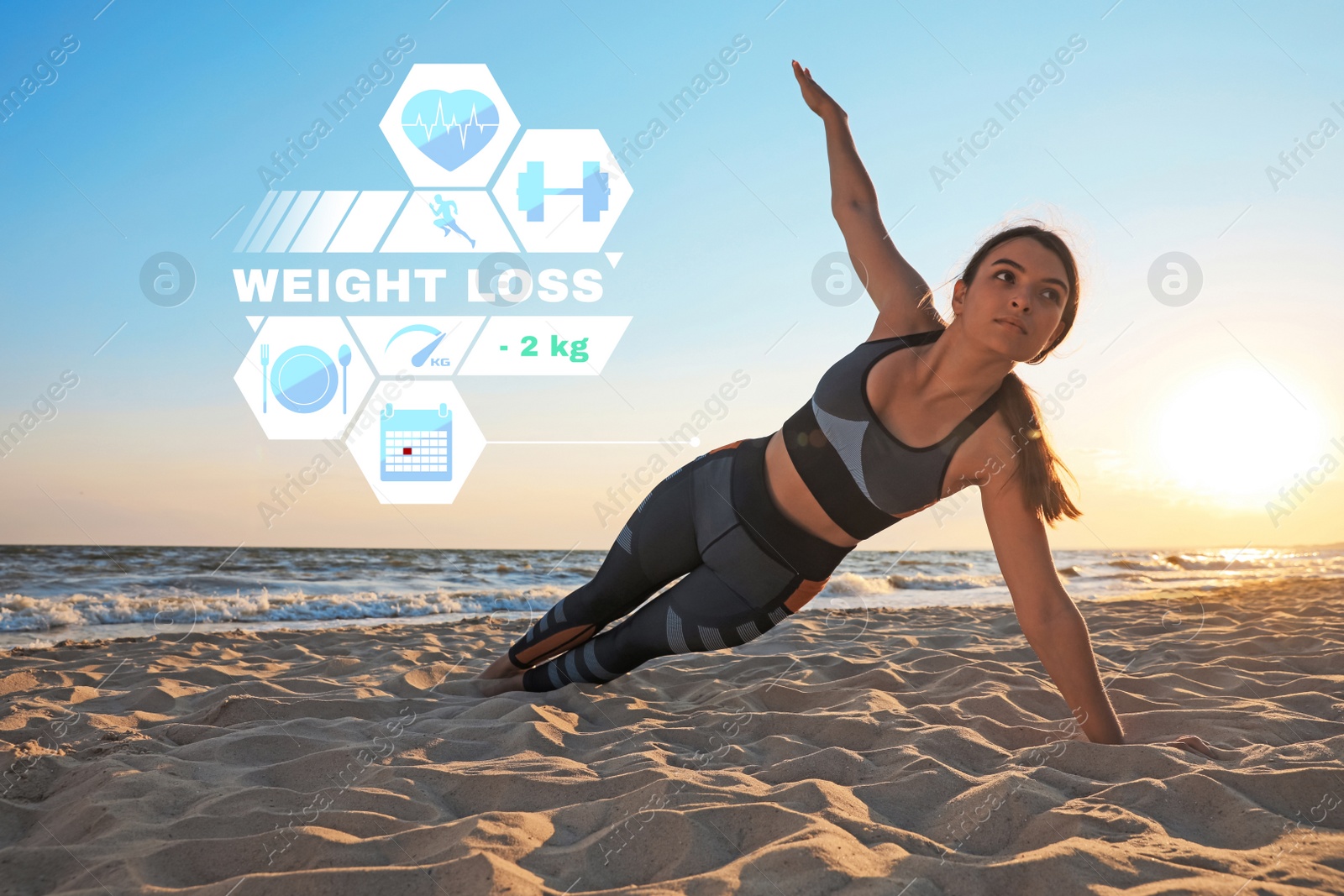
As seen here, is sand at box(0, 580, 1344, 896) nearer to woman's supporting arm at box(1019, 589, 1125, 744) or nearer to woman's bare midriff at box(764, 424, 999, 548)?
woman's supporting arm at box(1019, 589, 1125, 744)

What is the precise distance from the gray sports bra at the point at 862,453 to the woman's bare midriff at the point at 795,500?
22mm

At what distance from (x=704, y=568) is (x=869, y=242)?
1.17m

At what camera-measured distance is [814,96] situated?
8.91ft

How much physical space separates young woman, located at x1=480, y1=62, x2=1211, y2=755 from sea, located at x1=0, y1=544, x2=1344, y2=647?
4.52 m

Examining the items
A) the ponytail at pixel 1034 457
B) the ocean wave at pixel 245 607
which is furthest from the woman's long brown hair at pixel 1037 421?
the ocean wave at pixel 245 607

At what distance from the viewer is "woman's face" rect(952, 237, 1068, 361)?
2076 mm

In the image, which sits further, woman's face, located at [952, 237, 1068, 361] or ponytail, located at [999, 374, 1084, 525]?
Result: ponytail, located at [999, 374, 1084, 525]

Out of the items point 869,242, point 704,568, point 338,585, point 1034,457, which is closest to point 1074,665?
point 1034,457

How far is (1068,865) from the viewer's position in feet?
4.54

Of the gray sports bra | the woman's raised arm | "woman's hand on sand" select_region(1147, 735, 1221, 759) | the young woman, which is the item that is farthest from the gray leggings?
"woman's hand on sand" select_region(1147, 735, 1221, 759)

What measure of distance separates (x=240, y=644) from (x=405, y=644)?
3.18ft

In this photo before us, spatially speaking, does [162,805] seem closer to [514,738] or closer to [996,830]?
[514,738]

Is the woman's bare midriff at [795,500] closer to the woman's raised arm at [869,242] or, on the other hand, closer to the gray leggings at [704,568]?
the gray leggings at [704,568]

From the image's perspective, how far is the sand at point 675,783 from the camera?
1.40 m
